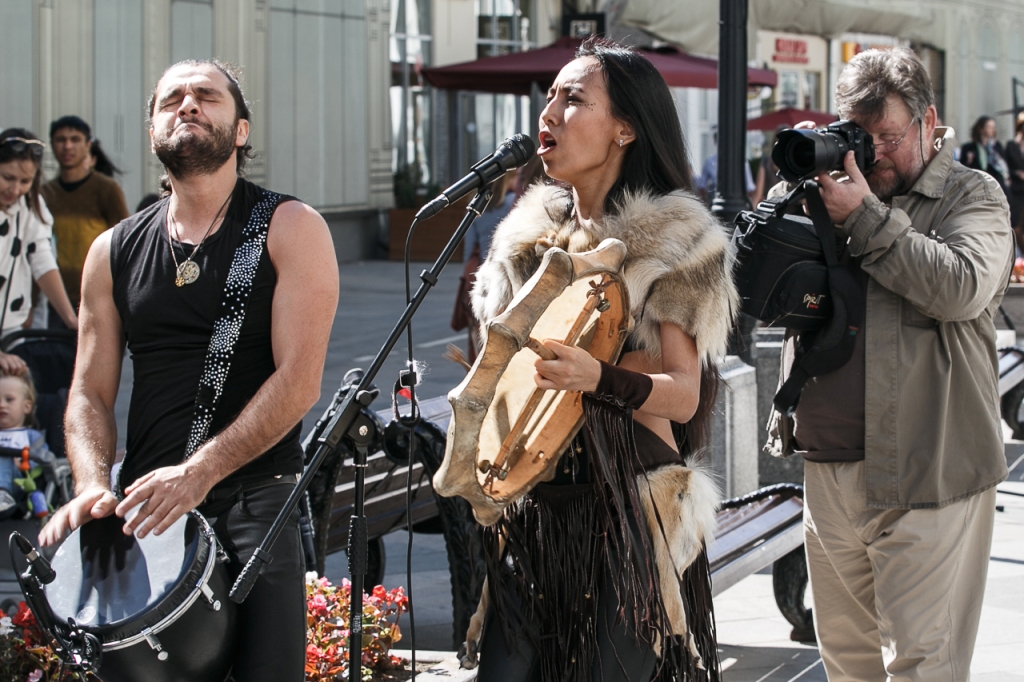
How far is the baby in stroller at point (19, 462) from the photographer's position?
478 cm

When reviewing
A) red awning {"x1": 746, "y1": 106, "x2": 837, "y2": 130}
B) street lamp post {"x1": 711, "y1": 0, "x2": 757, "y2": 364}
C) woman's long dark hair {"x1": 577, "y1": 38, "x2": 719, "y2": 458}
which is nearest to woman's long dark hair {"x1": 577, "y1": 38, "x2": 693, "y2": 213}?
woman's long dark hair {"x1": 577, "y1": 38, "x2": 719, "y2": 458}

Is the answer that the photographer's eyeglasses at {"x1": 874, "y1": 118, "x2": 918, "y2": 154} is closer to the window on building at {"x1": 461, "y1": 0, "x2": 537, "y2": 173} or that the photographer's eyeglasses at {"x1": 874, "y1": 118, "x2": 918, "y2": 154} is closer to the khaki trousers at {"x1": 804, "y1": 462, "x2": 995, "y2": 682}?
the khaki trousers at {"x1": 804, "y1": 462, "x2": 995, "y2": 682}

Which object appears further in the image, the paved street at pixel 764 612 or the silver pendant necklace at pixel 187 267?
the paved street at pixel 764 612

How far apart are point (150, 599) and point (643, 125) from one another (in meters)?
1.45

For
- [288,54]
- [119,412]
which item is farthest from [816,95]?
[119,412]

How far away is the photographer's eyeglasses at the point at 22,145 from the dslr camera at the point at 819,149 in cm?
401

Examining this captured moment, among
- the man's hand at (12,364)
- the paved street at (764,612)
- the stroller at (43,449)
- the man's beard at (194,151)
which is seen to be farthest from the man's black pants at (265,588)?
the man's hand at (12,364)

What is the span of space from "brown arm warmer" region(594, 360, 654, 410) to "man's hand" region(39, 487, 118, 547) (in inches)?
43.0

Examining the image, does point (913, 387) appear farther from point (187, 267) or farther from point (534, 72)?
point (534, 72)

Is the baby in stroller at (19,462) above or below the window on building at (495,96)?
below

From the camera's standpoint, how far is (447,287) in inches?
631

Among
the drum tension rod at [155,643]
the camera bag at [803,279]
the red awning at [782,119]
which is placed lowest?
the drum tension rod at [155,643]

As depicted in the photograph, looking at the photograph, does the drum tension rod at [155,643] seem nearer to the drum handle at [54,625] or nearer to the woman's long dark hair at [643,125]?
the drum handle at [54,625]

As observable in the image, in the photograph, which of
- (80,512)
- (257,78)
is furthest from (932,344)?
(257,78)
